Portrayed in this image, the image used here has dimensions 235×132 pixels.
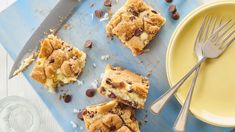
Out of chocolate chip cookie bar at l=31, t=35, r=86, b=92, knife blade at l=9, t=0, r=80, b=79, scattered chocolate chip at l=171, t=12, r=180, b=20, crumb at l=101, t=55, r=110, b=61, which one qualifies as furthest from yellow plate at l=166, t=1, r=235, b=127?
knife blade at l=9, t=0, r=80, b=79

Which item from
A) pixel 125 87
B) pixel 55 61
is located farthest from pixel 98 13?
pixel 125 87

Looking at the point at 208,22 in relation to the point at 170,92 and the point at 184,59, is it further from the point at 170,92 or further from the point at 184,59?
the point at 170,92

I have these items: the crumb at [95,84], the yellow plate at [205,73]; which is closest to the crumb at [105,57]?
the crumb at [95,84]

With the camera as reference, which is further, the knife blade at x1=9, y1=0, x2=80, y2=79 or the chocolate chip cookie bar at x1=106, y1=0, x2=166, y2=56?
the knife blade at x1=9, y1=0, x2=80, y2=79

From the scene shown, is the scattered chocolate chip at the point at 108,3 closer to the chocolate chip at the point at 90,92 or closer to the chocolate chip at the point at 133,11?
the chocolate chip at the point at 133,11

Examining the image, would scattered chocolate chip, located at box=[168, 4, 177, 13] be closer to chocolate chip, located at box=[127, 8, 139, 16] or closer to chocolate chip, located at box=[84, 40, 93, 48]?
chocolate chip, located at box=[127, 8, 139, 16]

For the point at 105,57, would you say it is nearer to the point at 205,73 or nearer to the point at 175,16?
the point at 175,16
